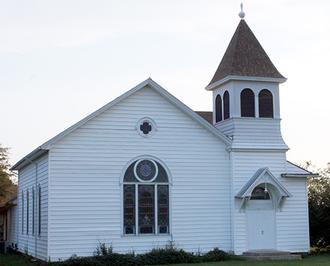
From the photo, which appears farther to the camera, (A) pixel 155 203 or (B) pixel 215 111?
(B) pixel 215 111

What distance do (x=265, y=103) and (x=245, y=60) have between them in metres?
2.31

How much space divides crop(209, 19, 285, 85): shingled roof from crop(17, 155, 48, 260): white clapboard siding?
9.84m

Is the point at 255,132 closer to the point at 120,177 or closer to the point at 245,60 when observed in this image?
the point at 245,60

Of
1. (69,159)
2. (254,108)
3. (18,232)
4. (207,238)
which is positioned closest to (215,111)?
(254,108)

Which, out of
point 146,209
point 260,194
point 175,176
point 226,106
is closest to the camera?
point 146,209

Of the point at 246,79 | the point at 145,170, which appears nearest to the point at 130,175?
the point at 145,170

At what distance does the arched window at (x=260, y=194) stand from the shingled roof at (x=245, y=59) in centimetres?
548

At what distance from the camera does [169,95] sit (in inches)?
1209

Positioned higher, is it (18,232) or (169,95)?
(169,95)

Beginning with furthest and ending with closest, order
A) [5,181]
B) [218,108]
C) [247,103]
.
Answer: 1. [5,181]
2. [218,108]
3. [247,103]

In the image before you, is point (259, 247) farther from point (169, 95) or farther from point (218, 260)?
point (169, 95)

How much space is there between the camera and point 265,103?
33500 mm

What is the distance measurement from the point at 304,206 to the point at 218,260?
5658 millimetres

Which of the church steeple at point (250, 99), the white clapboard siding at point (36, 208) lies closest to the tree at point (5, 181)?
the white clapboard siding at point (36, 208)
